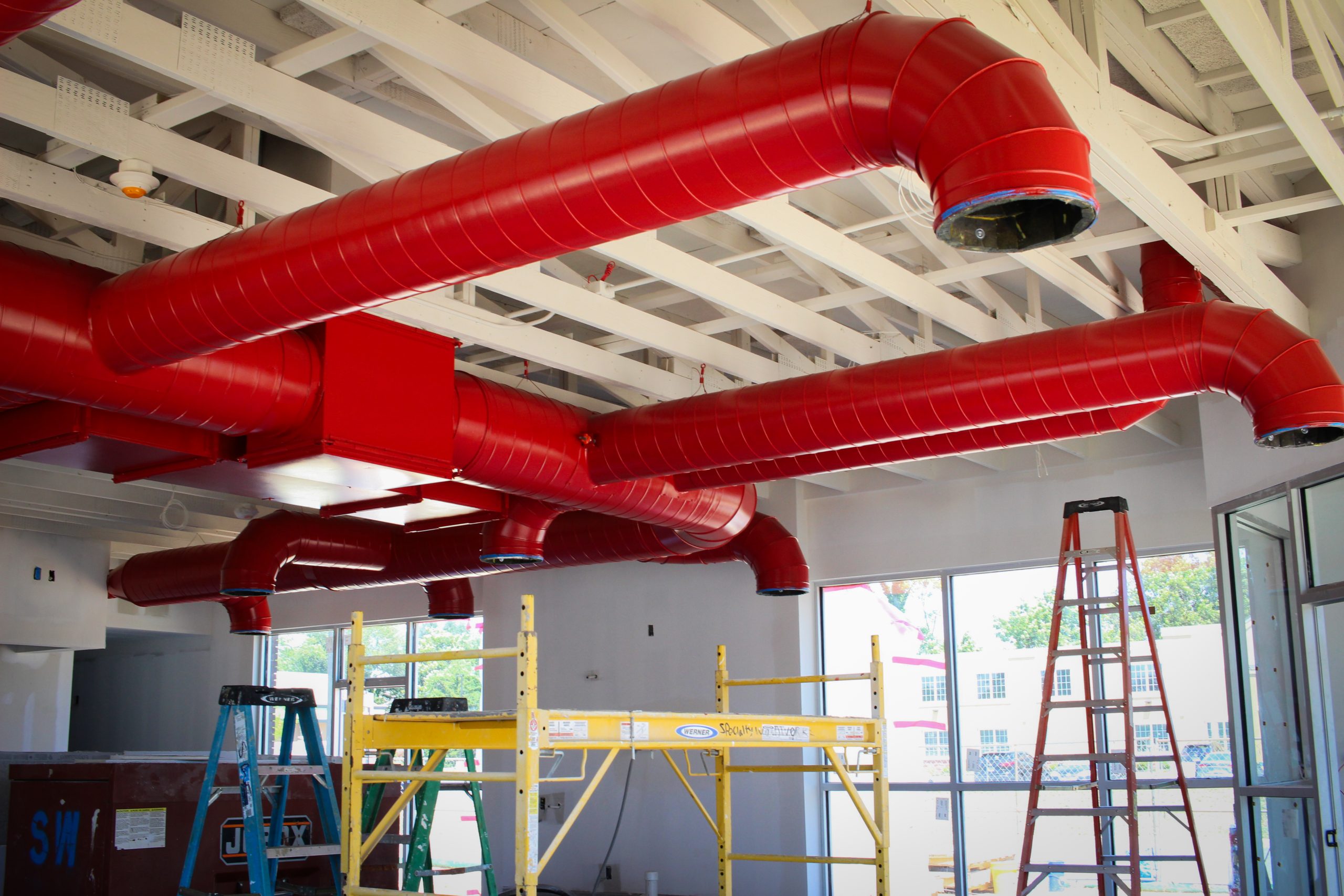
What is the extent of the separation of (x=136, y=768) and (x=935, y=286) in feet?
18.3

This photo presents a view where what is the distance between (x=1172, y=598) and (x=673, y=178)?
691 cm

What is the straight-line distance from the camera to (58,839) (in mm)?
6883

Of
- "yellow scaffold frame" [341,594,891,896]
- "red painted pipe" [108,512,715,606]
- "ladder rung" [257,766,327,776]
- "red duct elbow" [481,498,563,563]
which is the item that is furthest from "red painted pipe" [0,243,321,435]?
"red painted pipe" [108,512,715,606]

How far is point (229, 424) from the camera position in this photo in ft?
16.8

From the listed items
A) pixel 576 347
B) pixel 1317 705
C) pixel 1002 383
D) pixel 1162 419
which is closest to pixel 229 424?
pixel 576 347

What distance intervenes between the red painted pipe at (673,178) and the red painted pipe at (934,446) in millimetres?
2960

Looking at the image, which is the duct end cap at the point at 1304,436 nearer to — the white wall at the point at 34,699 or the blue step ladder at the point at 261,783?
A: the blue step ladder at the point at 261,783

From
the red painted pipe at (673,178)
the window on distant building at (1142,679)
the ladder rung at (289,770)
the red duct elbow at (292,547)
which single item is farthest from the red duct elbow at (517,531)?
the window on distant building at (1142,679)

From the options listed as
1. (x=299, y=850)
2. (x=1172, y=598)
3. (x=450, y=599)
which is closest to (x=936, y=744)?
(x=1172, y=598)

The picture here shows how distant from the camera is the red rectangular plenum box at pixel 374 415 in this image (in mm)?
5268

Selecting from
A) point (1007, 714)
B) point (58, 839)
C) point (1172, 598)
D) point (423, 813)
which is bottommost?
point (58, 839)

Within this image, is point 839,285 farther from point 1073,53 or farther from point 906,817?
point 906,817

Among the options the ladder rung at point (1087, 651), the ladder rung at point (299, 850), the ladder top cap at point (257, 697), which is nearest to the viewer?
the ladder rung at point (299, 850)

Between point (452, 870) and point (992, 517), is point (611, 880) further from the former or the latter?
point (992, 517)
